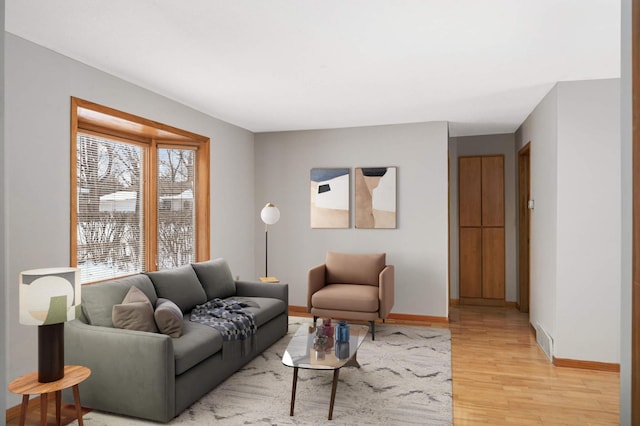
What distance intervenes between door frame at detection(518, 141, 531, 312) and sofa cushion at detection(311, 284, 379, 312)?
241 cm

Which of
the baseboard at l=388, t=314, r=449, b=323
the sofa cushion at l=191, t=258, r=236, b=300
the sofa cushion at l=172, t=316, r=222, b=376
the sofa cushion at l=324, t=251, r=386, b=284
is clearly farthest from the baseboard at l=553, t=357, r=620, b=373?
the sofa cushion at l=191, t=258, r=236, b=300

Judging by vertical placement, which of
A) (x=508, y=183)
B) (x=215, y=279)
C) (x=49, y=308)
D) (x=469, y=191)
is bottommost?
(x=215, y=279)

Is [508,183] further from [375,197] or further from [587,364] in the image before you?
[587,364]

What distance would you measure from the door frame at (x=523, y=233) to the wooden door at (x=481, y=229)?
1.05ft

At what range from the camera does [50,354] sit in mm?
2486

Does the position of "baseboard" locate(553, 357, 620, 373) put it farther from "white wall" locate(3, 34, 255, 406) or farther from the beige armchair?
"white wall" locate(3, 34, 255, 406)

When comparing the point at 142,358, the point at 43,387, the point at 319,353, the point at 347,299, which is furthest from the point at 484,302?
the point at 43,387

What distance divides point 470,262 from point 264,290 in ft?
11.2

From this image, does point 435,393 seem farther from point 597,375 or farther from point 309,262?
point 309,262

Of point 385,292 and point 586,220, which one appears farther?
point 385,292

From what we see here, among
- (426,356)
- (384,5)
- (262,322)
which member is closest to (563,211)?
(426,356)

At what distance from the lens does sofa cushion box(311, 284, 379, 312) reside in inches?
182

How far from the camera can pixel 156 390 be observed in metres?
2.73

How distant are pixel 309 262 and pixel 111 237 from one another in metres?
2.63
